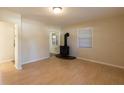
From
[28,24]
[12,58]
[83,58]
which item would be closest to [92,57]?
[83,58]

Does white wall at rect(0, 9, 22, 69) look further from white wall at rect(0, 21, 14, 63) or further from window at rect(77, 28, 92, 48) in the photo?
window at rect(77, 28, 92, 48)

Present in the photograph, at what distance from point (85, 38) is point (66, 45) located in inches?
55.1

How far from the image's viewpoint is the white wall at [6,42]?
4875 millimetres

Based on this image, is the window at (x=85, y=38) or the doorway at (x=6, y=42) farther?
the window at (x=85, y=38)

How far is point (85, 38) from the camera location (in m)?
5.66

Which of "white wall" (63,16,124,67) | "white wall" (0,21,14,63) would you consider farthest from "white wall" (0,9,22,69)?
"white wall" (63,16,124,67)

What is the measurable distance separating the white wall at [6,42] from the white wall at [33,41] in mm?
1115

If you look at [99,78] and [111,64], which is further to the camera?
[111,64]

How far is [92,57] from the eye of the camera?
207 inches

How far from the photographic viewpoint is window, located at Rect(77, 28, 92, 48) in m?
5.40

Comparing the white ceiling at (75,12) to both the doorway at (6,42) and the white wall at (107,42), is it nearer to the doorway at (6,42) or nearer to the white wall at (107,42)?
the white wall at (107,42)

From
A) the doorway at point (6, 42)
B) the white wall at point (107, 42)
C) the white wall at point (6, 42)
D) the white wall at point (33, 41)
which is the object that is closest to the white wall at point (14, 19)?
the white wall at point (33, 41)
